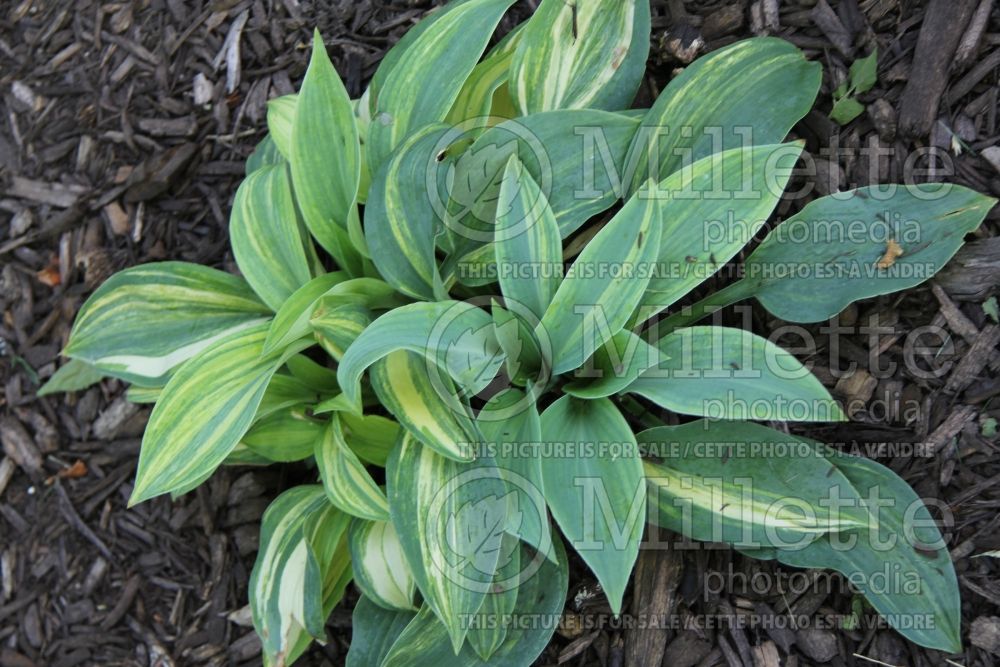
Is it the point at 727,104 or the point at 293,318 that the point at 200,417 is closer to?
the point at 293,318

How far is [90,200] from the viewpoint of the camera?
1946 mm

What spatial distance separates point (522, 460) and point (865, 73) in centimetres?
97

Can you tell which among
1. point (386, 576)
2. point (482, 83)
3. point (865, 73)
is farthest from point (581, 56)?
point (386, 576)

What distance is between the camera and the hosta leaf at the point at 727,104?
4.60 ft

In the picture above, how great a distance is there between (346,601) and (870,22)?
1.51 meters

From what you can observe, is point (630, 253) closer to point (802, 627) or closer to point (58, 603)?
point (802, 627)

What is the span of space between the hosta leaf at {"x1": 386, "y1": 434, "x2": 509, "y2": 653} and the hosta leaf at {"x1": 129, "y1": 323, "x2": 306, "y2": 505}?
26 cm

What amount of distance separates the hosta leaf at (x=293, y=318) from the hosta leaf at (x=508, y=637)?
50 centimetres

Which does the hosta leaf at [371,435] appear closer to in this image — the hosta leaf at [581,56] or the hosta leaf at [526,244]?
the hosta leaf at [526,244]

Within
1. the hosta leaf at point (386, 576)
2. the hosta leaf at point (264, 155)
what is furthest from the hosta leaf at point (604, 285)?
the hosta leaf at point (264, 155)

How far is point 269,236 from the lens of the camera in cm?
153

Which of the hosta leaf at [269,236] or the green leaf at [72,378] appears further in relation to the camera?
the green leaf at [72,378]

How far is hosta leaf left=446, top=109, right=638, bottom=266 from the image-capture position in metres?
1.37
